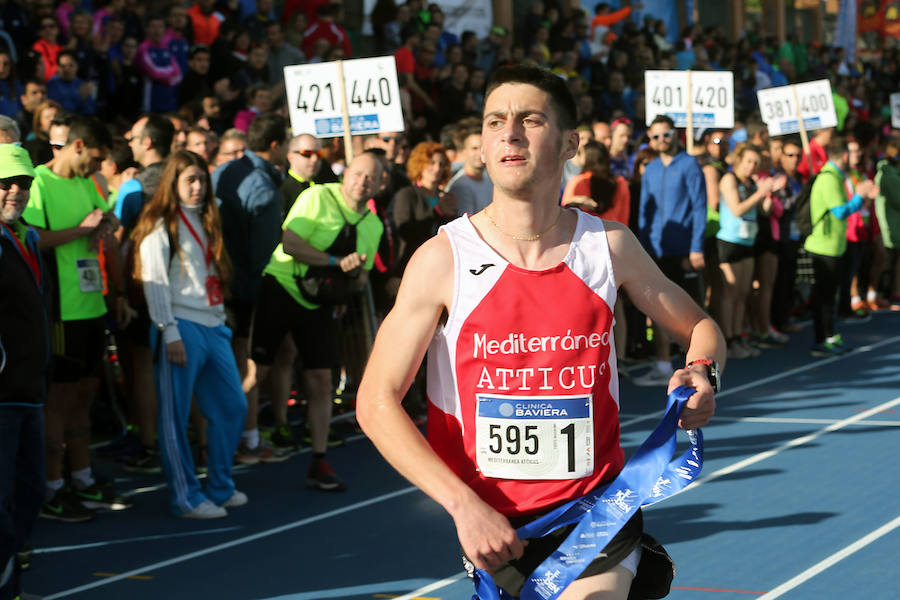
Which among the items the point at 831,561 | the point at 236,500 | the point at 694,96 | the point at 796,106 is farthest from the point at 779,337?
the point at 831,561

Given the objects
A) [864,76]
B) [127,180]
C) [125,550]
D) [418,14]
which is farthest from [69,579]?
[864,76]

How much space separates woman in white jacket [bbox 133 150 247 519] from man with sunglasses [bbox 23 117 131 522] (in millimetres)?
323

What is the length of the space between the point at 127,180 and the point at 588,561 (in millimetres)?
6590

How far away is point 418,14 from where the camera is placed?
61.2ft

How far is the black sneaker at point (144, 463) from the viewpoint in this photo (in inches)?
351

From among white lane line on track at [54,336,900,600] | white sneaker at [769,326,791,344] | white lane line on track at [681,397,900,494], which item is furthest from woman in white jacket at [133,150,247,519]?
white sneaker at [769,326,791,344]

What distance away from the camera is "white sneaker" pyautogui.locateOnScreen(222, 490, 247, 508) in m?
7.97

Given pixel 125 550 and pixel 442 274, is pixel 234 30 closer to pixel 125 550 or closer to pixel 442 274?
pixel 125 550

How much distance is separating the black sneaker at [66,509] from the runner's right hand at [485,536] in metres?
5.26

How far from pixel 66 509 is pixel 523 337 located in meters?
5.14

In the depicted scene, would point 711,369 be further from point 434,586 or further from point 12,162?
point 12,162

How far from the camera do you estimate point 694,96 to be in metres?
14.6

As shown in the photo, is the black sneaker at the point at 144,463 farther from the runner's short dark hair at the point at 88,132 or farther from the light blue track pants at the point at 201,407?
the runner's short dark hair at the point at 88,132

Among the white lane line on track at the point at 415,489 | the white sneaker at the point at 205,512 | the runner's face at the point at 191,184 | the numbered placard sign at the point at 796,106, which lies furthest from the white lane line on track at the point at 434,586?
the numbered placard sign at the point at 796,106
